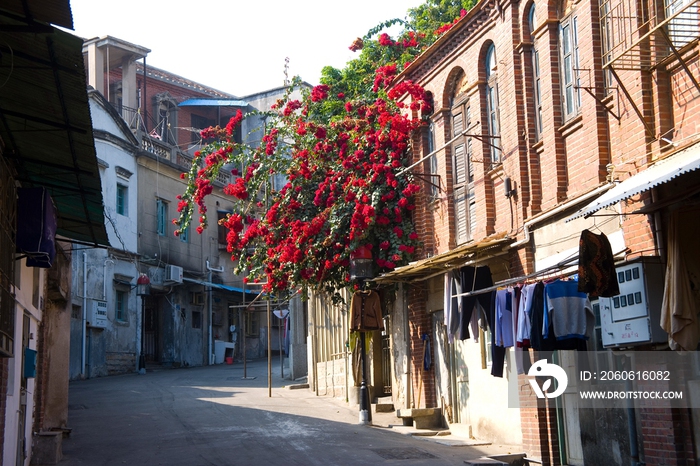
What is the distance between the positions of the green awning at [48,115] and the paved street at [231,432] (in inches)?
169

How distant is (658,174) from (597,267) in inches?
66.2

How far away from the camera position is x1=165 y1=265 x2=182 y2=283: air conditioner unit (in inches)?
1390

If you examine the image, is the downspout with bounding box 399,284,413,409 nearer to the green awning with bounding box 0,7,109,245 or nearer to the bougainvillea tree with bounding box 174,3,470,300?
the bougainvillea tree with bounding box 174,3,470,300

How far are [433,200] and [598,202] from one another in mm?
8347

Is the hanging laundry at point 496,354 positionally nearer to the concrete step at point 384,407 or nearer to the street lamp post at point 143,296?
the concrete step at point 384,407

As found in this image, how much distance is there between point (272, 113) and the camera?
71.7 feet

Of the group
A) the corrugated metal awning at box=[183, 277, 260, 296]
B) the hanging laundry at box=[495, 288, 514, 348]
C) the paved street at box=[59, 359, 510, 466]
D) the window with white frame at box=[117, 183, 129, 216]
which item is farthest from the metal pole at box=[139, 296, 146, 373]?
the hanging laundry at box=[495, 288, 514, 348]

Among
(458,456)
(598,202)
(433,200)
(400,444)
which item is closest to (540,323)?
(598,202)

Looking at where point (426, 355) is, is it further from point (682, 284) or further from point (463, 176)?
point (682, 284)

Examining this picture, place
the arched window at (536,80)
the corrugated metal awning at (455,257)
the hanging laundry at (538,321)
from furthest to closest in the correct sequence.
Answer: the corrugated metal awning at (455,257)
the arched window at (536,80)
the hanging laundry at (538,321)

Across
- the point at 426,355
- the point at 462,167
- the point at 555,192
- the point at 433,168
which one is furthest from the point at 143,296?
the point at 555,192

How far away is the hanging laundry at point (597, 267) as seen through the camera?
10.5 m

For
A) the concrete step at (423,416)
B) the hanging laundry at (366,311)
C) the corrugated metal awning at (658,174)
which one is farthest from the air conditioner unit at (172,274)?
the corrugated metal awning at (658,174)

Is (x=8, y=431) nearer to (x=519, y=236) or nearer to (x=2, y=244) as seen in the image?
(x=2, y=244)
